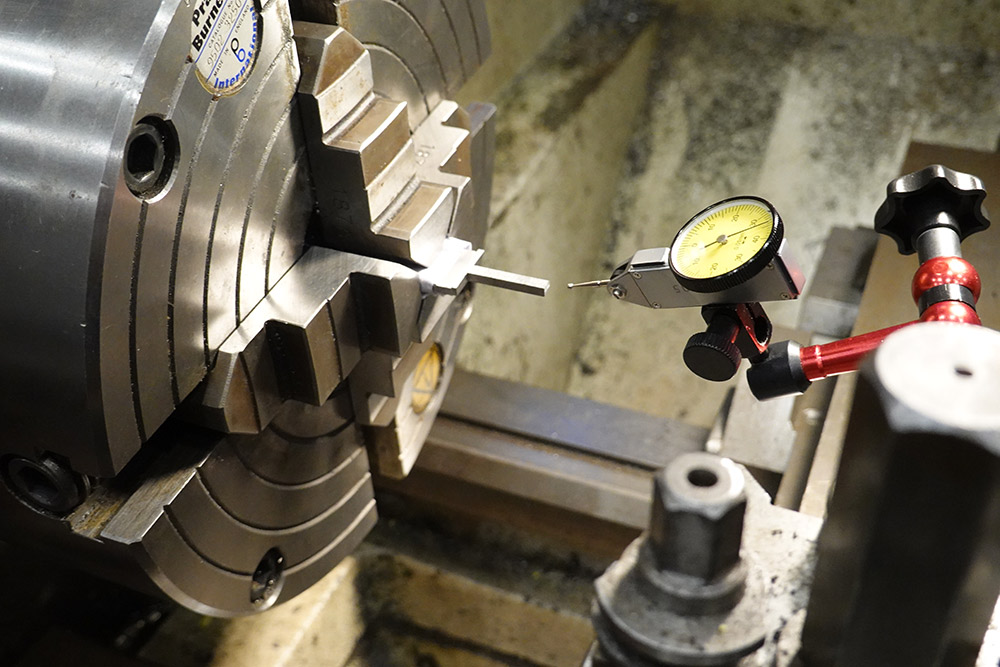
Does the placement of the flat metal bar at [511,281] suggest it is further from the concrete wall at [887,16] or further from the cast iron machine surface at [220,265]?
the concrete wall at [887,16]

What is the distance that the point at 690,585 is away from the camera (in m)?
0.72

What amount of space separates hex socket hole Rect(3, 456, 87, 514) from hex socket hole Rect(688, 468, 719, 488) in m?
0.49

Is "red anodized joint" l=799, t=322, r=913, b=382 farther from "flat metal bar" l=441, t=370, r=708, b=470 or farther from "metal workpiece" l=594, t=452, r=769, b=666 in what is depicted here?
"flat metal bar" l=441, t=370, r=708, b=470

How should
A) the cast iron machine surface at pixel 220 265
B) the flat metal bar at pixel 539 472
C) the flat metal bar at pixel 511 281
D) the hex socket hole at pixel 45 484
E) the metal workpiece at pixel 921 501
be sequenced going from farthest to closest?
the flat metal bar at pixel 539 472 → the flat metal bar at pixel 511 281 → the hex socket hole at pixel 45 484 → the cast iron machine surface at pixel 220 265 → the metal workpiece at pixel 921 501

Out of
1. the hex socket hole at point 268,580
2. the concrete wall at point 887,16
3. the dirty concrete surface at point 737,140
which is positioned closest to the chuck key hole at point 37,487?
the hex socket hole at point 268,580

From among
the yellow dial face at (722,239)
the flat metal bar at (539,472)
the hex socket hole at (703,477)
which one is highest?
the yellow dial face at (722,239)

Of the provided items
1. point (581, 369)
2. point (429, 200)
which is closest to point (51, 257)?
point (429, 200)

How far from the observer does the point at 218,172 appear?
732 millimetres

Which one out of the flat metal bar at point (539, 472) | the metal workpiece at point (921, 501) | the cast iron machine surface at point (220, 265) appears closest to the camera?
the metal workpiece at point (921, 501)

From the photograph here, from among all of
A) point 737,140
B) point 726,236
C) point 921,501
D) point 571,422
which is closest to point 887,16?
point 737,140

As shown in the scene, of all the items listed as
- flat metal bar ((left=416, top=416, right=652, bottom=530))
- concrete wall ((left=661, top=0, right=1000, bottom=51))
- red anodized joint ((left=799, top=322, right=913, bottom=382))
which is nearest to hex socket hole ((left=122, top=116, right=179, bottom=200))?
red anodized joint ((left=799, top=322, right=913, bottom=382))

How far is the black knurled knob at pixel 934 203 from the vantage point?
85 centimetres

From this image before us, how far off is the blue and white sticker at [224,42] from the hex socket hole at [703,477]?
449mm

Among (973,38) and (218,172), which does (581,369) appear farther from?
(218,172)
